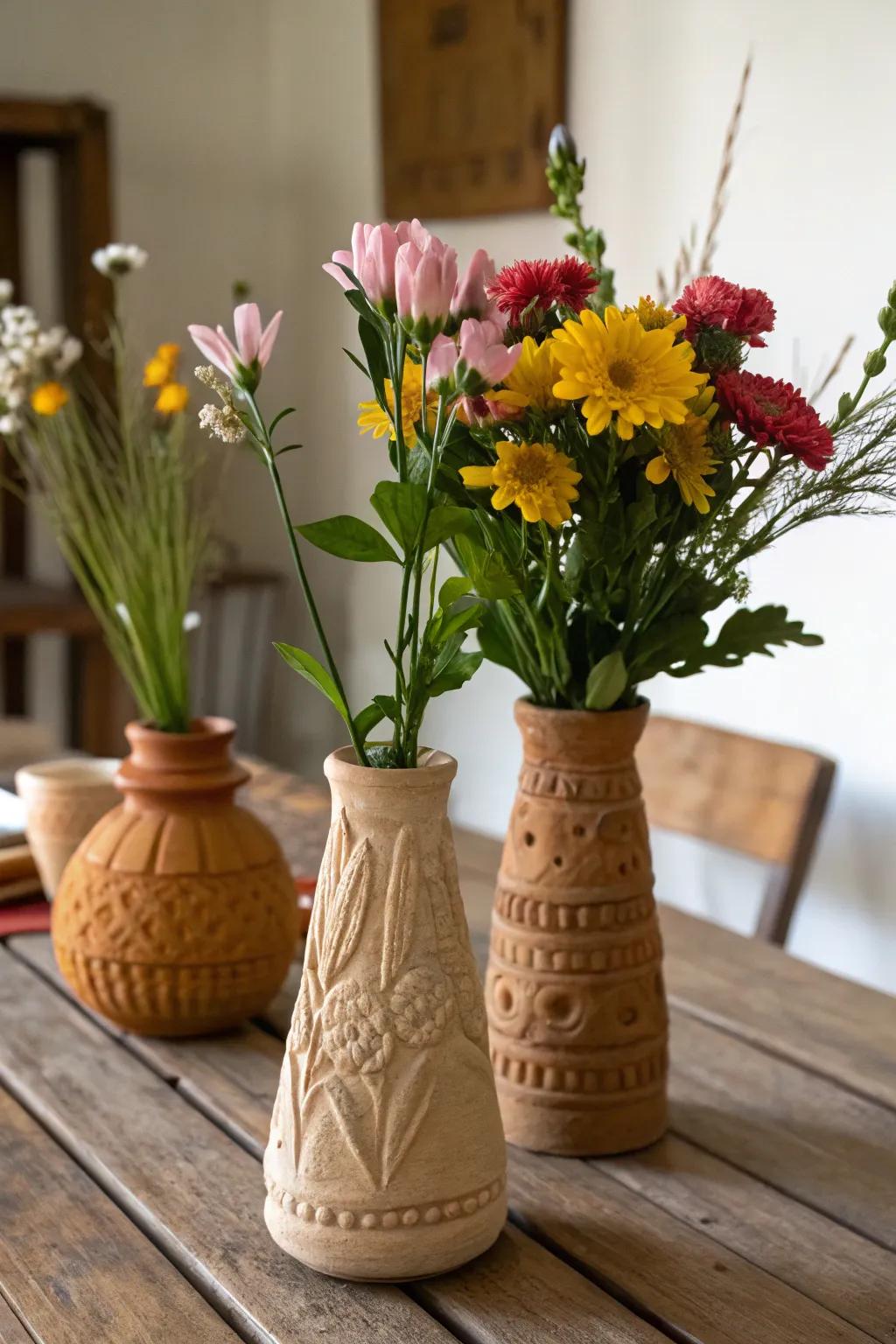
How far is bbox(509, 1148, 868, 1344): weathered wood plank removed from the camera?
0.73 m

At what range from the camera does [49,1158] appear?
35.7 inches

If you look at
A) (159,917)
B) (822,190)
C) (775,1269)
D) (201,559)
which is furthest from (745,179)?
(775,1269)

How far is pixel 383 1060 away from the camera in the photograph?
0.73 meters

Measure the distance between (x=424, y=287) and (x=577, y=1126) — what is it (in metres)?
0.51

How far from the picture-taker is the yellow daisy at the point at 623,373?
708 mm

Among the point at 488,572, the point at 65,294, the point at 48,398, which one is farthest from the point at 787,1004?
the point at 65,294

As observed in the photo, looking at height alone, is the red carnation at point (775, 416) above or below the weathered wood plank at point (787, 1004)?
above

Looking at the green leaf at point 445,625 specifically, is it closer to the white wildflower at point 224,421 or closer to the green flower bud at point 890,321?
the white wildflower at point 224,421

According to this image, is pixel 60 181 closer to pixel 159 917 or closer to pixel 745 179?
pixel 745 179

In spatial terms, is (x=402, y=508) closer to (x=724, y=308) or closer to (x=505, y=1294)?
(x=724, y=308)

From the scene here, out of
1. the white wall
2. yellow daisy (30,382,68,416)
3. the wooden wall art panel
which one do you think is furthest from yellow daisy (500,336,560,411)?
the wooden wall art panel

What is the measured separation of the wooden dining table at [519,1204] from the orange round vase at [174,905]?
44mm

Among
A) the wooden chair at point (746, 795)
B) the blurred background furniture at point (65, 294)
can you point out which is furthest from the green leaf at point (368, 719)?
the blurred background furniture at point (65, 294)

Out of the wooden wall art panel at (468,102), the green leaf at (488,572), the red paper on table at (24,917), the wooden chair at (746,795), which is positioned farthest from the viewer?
the wooden wall art panel at (468,102)
